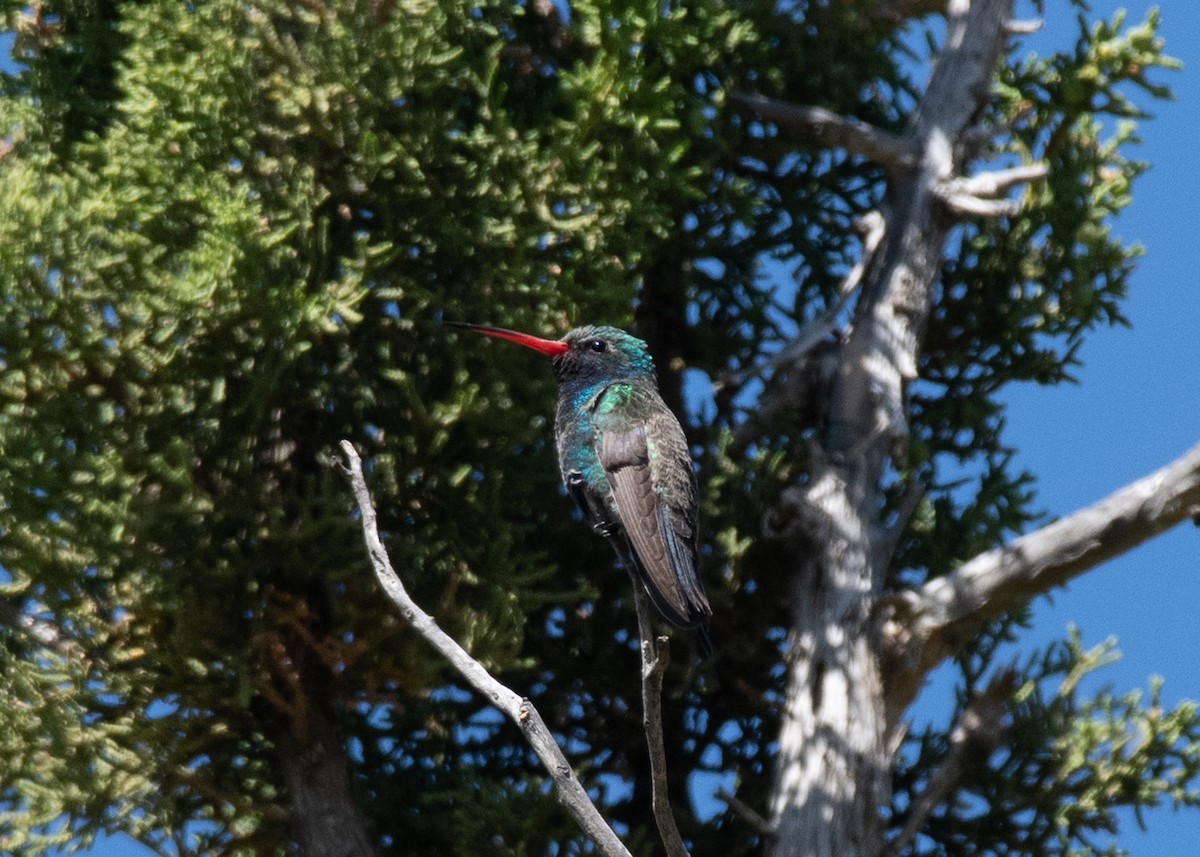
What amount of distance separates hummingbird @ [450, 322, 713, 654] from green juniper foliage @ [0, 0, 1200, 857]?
0.85 m

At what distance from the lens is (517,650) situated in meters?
6.14

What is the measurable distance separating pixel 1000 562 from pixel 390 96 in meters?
3.06

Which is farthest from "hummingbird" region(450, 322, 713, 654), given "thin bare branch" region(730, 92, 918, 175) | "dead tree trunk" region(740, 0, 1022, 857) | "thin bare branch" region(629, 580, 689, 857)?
"thin bare branch" region(730, 92, 918, 175)

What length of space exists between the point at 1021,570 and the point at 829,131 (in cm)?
226

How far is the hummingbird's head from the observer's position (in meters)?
5.27

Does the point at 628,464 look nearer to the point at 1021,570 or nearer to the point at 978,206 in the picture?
the point at 1021,570

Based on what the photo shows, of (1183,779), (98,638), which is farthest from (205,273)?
(1183,779)

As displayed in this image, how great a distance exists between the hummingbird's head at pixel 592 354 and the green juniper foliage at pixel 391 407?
77cm

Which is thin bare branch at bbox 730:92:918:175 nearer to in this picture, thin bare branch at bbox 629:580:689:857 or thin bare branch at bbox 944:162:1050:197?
thin bare branch at bbox 944:162:1050:197

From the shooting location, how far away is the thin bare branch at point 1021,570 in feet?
21.3

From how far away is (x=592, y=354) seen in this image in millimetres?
5312

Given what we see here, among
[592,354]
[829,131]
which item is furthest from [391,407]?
[829,131]

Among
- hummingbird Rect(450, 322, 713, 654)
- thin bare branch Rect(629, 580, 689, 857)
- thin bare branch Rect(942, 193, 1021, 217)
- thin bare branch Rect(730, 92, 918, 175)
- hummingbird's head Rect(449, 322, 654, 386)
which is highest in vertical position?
thin bare branch Rect(730, 92, 918, 175)

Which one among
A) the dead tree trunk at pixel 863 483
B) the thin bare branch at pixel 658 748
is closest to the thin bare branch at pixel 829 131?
the dead tree trunk at pixel 863 483
